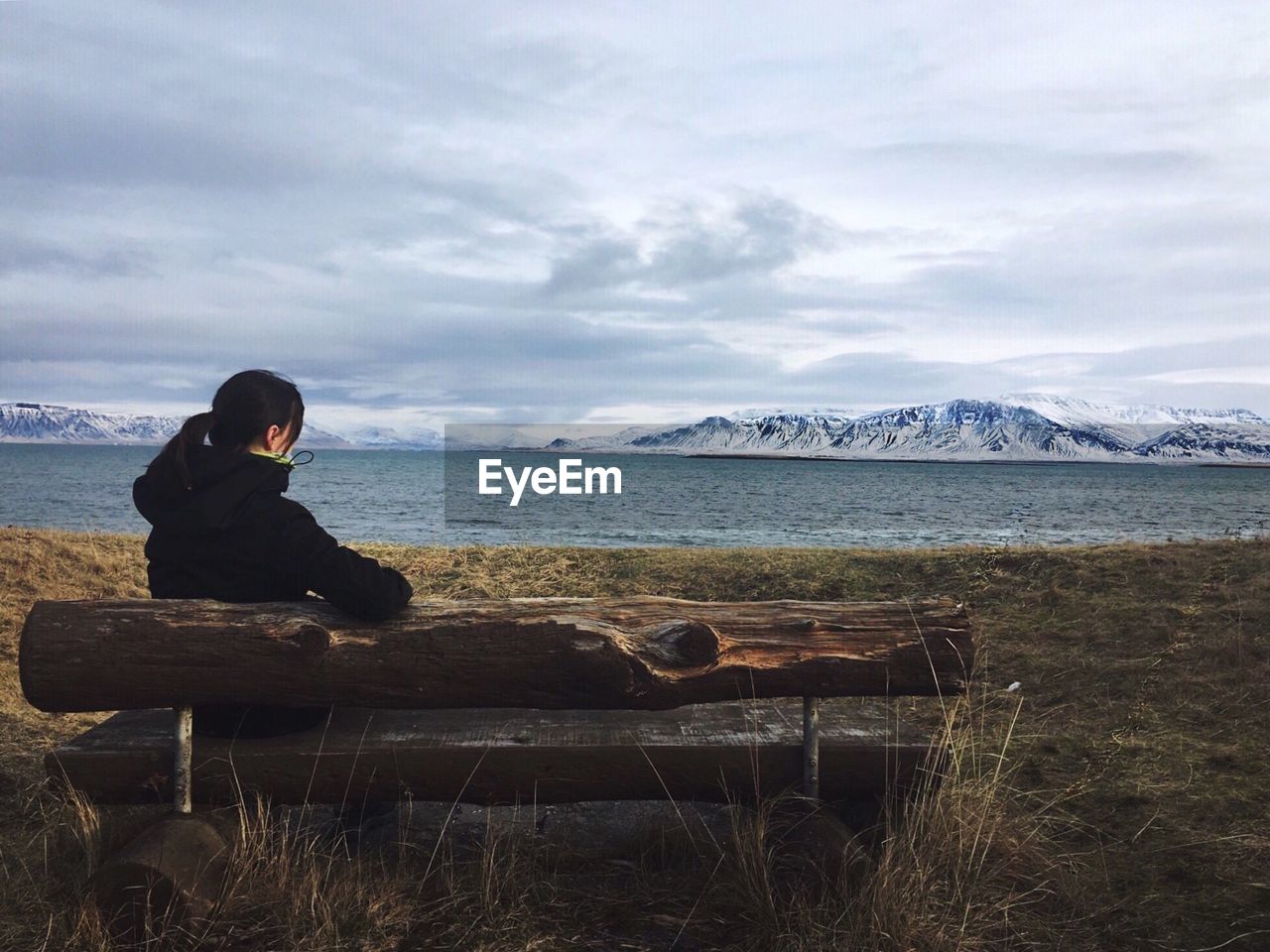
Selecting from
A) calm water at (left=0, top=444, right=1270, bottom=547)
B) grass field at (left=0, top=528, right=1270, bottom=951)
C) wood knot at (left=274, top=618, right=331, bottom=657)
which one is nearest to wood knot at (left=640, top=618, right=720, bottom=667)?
grass field at (left=0, top=528, right=1270, bottom=951)

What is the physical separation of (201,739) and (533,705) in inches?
58.7

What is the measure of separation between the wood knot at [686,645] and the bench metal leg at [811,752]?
558 mm

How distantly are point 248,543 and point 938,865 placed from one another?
3223 millimetres

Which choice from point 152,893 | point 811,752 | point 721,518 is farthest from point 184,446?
point 721,518

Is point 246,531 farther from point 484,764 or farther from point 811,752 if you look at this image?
point 811,752

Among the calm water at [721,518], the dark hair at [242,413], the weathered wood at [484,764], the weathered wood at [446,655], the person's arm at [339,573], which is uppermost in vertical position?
the dark hair at [242,413]

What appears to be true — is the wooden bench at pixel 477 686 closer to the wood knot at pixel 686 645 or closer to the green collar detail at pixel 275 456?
the wood knot at pixel 686 645

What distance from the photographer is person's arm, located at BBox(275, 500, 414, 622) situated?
136 inches

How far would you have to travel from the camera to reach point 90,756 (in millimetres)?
3627

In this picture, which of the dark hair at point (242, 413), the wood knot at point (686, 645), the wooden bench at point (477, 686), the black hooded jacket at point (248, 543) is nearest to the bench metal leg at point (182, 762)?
the wooden bench at point (477, 686)

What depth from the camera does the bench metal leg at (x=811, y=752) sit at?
3.81 meters

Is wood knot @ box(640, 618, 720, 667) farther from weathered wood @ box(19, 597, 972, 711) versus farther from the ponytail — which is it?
the ponytail

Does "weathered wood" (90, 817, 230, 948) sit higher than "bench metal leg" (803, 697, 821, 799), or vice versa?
"bench metal leg" (803, 697, 821, 799)

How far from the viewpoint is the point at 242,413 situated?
381 centimetres
